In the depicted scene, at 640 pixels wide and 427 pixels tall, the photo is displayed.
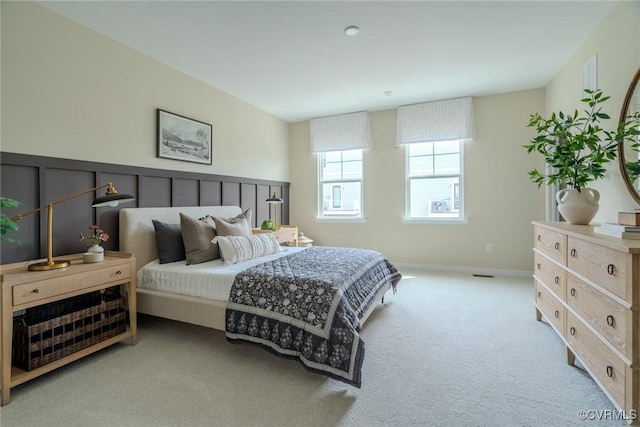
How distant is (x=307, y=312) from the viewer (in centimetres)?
185

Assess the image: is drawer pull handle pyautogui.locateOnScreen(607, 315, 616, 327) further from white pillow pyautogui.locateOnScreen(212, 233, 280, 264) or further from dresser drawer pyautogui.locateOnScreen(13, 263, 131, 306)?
dresser drawer pyautogui.locateOnScreen(13, 263, 131, 306)

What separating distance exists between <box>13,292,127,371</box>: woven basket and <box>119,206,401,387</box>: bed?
293mm

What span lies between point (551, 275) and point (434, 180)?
8.74 ft

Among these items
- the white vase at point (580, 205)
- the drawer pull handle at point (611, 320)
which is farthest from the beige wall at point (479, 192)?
the drawer pull handle at point (611, 320)

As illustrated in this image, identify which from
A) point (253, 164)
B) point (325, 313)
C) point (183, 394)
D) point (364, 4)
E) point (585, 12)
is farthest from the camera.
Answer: point (253, 164)

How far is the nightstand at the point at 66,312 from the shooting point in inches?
63.7

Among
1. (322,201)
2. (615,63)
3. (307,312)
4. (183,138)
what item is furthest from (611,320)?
(322,201)

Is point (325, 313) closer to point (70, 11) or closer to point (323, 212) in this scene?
point (70, 11)

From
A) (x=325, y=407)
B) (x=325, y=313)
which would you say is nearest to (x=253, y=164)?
(x=325, y=313)

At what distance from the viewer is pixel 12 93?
2.06m

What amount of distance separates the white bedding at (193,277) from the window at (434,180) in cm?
315

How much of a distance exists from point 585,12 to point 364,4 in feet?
6.21

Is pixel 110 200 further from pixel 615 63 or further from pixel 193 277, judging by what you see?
pixel 615 63

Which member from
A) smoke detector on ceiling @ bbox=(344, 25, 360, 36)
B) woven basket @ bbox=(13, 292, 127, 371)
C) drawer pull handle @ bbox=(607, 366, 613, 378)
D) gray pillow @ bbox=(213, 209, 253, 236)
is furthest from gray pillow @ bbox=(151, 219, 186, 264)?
drawer pull handle @ bbox=(607, 366, 613, 378)
